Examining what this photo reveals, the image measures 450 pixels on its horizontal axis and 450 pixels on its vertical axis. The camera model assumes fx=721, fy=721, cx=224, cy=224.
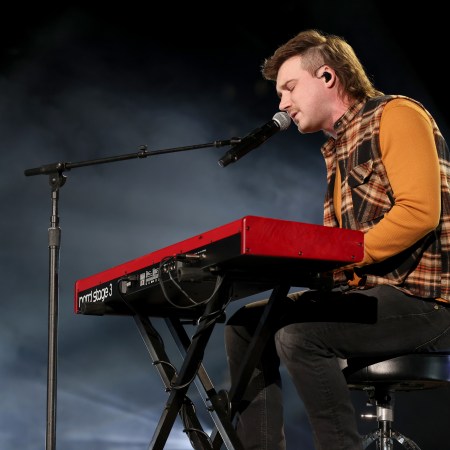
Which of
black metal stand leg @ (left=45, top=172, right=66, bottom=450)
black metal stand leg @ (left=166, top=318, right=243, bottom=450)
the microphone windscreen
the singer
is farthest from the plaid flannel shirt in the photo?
black metal stand leg @ (left=45, top=172, right=66, bottom=450)

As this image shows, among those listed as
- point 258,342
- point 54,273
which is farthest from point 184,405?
point 54,273

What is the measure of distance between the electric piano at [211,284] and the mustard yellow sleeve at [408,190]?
0.42 ft

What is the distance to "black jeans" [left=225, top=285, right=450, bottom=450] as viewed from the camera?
1.64 m

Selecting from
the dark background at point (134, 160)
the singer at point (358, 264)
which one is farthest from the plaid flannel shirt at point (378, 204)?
the dark background at point (134, 160)

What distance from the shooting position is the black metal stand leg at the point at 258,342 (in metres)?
Result: 1.75

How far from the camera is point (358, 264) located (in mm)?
1618

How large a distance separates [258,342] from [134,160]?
227cm

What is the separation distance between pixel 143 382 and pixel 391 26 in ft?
7.58

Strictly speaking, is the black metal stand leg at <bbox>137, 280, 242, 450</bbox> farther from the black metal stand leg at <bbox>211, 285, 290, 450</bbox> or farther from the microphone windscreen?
the microphone windscreen

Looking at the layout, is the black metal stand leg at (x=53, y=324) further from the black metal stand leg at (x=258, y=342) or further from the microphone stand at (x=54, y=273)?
the black metal stand leg at (x=258, y=342)

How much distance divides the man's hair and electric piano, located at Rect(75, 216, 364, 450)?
679mm

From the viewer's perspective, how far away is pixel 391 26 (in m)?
3.90

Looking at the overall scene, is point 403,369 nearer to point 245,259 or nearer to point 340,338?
point 340,338

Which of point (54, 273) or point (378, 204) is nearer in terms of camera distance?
point (378, 204)
